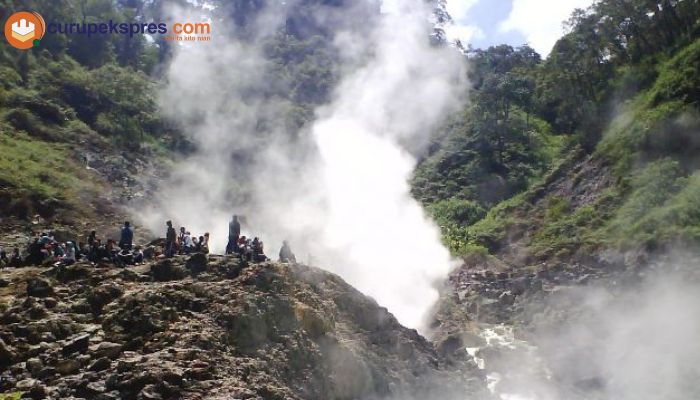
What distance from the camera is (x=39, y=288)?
14.7 metres

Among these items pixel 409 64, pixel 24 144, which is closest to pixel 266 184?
pixel 24 144

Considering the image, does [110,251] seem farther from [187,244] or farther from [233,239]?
[233,239]

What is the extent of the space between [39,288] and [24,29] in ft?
124

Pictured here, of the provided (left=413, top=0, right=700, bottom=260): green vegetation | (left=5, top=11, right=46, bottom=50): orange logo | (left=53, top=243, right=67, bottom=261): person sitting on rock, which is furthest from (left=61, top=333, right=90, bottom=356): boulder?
(left=5, top=11, right=46, bottom=50): orange logo

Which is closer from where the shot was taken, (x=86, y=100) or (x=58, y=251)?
(x=58, y=251)

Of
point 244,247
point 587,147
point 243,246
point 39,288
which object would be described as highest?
point 587,147

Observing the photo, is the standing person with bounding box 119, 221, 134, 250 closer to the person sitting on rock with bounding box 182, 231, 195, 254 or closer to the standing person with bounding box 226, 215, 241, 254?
the person sitting on rock with bounding box 182, 231, 195, 254

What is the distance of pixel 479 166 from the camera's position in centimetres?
4909

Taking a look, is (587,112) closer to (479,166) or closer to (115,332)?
(479,166)

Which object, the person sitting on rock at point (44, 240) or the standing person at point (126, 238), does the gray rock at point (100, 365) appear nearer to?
the standing person at point (126, 238)

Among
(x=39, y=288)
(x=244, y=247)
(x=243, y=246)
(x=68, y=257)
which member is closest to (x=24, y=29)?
(x=68, y=257)

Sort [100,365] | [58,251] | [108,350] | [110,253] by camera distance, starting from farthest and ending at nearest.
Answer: [58,251] → [110,253] → [108,350] → [100,365]

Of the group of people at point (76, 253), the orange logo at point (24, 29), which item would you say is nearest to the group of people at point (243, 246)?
the group of people at point (76, 253)

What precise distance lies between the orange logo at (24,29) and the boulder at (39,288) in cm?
3426
